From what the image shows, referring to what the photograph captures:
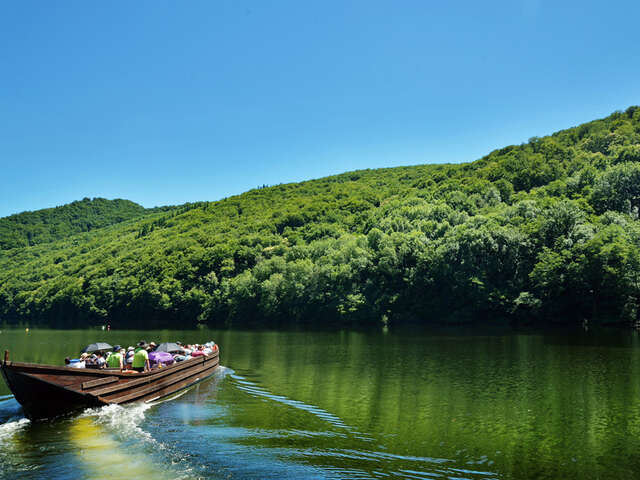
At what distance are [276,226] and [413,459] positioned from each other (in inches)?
5705

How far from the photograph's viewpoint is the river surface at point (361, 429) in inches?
518

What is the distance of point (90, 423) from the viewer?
18.2 m

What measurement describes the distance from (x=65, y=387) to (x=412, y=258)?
76.2 meters

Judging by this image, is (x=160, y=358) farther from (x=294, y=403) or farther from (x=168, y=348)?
(x=294, y=403)

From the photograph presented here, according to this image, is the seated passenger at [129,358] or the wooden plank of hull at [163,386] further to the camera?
the seated passenger at [129,358]

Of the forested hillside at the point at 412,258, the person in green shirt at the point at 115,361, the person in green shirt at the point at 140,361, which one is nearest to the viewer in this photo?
the person in green shirt at the point at 140,361

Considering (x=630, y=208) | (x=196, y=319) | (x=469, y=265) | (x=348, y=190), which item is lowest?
(x=196, y=319)

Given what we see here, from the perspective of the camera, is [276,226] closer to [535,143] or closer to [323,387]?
[535,143]

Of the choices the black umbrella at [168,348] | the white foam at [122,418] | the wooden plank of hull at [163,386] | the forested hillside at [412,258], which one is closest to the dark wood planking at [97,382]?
the wooden plank of hull at [163,386]

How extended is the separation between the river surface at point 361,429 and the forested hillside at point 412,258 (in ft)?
149

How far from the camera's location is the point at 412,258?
3551 inches

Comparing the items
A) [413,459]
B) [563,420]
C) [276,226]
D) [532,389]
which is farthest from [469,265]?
[276,226]

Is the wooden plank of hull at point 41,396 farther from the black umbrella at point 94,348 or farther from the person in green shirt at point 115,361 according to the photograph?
the black umbrella at point 94,348

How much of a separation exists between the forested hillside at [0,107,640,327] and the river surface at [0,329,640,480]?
45427mm
